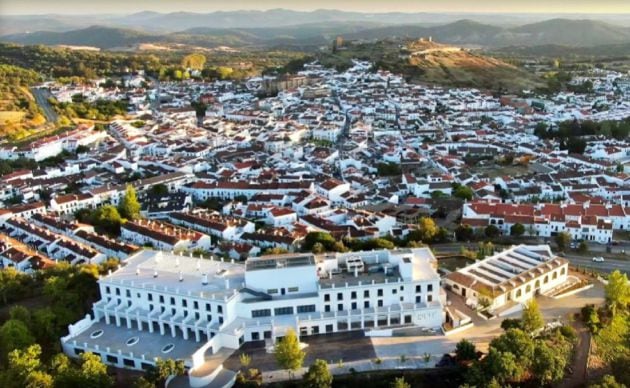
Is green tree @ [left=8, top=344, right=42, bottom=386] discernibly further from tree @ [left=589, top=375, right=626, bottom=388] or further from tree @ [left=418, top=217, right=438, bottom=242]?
tree @ [left=418, top=217, right=438, bottom=242]

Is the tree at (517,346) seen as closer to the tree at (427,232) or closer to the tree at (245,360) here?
the tree at (245,360)

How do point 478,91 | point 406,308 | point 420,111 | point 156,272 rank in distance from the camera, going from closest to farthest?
point 406,308, point 156,272, point 420,111, point 478,91

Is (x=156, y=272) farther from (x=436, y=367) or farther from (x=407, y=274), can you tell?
(x=436, y=367)

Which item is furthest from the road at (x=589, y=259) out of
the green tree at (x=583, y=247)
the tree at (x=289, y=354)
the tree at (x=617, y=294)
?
the tree at (x=289, y=354)

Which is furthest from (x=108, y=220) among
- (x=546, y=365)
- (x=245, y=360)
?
(x=546, y=365)

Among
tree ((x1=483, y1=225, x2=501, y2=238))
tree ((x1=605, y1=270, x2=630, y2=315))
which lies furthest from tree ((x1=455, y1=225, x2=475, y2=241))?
tree ((x1=605, y1=270, x2=630, y2=315))

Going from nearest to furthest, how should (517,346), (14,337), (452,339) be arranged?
(517,346) → (14,337) → (452,339)

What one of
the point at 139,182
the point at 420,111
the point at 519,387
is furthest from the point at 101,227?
the point at 420,111

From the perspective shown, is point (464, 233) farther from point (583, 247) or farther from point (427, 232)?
point (583, 247)
